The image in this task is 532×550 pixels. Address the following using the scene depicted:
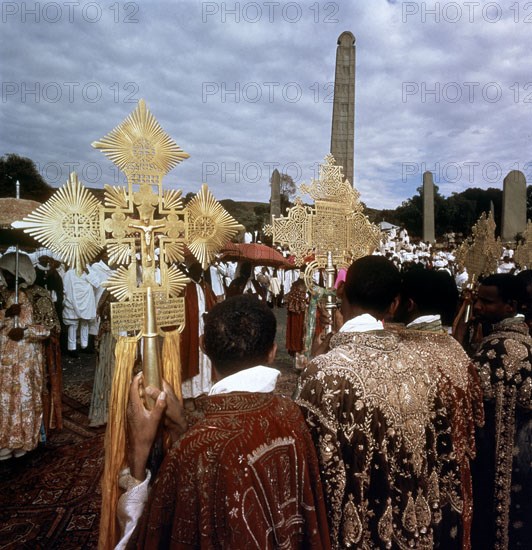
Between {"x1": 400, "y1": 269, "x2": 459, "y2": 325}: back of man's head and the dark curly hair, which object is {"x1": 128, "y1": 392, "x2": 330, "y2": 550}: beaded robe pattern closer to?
the dark curly hair

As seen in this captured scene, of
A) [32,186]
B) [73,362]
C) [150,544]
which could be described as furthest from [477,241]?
[32,186]

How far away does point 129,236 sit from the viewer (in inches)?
76.0

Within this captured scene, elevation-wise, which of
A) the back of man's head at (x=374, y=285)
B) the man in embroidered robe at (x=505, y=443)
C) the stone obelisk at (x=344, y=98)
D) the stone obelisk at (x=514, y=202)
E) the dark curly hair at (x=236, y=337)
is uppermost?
the stone obelisk at (x=344, y=98)

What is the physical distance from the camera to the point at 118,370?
1918 millimetres

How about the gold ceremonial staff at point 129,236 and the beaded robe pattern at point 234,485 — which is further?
the gold ceremonial staff at point 129,236

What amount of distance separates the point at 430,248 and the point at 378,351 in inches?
869

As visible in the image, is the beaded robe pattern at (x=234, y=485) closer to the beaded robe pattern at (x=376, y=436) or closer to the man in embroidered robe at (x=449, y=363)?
the beaded robe pattern at (x=376, y=436)

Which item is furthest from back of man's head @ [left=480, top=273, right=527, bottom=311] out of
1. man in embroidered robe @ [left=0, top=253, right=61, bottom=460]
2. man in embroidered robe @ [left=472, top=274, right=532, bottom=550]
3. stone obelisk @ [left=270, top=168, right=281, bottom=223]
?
stone obelisk @ [left=270, top=168, right=281, bottom=223]

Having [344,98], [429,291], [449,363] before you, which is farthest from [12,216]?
[344,98]

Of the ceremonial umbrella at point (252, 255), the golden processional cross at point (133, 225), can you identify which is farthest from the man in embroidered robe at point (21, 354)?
the ceremonial umbrella at point (252, 255)

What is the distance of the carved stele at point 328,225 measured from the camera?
331 centimetres

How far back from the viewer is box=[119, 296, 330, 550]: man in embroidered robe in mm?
1216

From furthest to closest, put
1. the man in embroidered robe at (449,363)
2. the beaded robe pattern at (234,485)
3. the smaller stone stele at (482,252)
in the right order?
the smaller stone stele at (482,252), the man in embroidered robe at (449,363), the beaded robe pattern at (234,485)

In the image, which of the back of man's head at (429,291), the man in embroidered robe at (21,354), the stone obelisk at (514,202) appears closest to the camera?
the back of man's head at (429,291)
